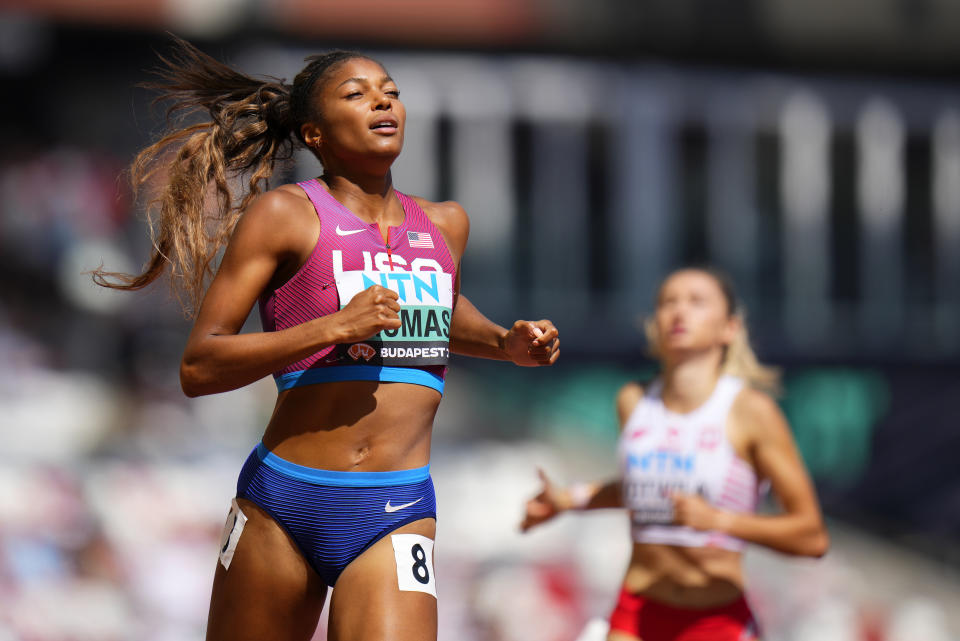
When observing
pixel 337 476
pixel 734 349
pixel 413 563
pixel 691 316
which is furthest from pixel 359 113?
pixel 734 349

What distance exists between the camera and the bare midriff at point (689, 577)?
4.76 m

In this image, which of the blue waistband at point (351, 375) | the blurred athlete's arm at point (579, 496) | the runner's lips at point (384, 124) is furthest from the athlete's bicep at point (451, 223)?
the blurred athlete's arm at point (579, 496)

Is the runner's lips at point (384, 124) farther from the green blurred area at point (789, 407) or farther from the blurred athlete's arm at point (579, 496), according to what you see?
the green blurred area at point (789, 407)

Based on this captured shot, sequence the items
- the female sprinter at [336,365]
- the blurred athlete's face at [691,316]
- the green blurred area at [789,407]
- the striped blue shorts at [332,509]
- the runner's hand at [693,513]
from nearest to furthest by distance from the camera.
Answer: the female sprinter at [336,365] < the striped blue shorts at [332,509] < the runner's hand at [693,513] < the blurred athlete's face at [691,316] < the green blurred area at [789,407]

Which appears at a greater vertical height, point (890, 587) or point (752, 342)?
point (752, 342)

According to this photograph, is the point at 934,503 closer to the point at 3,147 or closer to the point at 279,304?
the point at 279,304

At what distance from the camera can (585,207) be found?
17.3 metres

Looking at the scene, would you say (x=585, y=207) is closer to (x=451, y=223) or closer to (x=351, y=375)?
(x=451, y=223)

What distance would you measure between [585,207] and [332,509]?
46.4 ft

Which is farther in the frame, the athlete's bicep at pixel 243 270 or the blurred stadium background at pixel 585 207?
the blurred stadium background at pixel 585 207

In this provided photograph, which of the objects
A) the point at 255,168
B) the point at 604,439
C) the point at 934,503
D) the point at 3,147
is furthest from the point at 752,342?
the point at 255,168

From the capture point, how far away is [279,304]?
3.54 meters

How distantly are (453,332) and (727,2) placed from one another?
14.2 metres

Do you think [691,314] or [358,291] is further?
[691,314]
